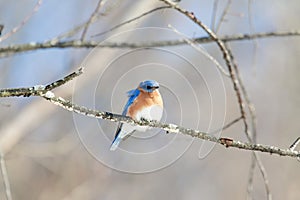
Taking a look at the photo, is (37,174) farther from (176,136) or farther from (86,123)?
(176,136)

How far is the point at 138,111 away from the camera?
1.56 m

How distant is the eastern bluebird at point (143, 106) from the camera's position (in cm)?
151

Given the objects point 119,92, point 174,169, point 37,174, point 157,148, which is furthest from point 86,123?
point 174,169

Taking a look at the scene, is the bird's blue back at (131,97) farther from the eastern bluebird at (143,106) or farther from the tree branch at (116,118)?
the tree branch at (116,118)

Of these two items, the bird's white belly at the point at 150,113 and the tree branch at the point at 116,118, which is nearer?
the tree branch at the point at 116,118

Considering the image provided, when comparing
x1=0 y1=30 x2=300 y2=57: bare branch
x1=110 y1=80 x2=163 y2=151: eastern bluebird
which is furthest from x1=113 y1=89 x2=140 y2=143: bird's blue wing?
x1=0 y1=30 x2=300 y2=57: bare branch

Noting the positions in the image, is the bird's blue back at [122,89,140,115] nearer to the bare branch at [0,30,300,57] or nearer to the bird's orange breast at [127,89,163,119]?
the bird's orange breast at [127,89,163,119]

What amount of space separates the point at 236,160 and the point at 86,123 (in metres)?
3.98

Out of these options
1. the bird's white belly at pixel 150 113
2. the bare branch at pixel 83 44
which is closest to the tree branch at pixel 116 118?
the bird's white belly at pixel 150 113

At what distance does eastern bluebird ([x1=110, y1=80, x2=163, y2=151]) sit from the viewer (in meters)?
1.51

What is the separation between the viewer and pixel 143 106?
1.55m

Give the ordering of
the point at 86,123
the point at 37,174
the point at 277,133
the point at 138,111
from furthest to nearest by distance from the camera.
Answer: the point at 277,133, the point at 37,174, the point at 86,123, the point at 138,111

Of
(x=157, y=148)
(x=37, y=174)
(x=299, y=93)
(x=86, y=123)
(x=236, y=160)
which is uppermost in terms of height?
(x=299, y=93)

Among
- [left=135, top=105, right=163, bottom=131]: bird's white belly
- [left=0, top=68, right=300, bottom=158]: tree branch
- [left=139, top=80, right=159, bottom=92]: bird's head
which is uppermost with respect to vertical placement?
[left=139, top=80, right=159, bottom=92]: bird's head
